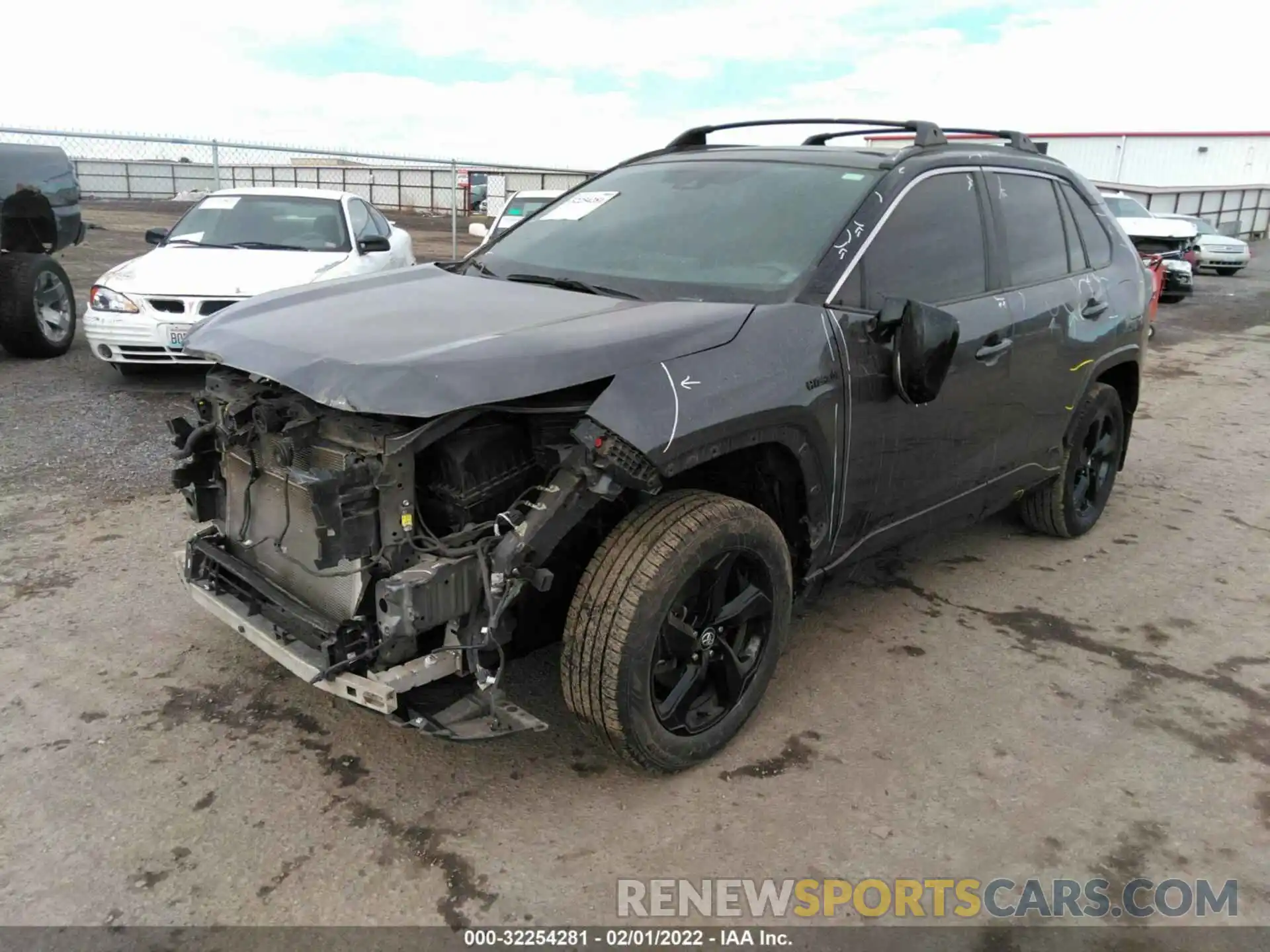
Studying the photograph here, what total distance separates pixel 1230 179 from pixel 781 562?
49814 mm

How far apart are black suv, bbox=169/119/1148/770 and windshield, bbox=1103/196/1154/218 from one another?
53.9 feet

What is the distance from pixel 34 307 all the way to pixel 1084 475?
27.0ft

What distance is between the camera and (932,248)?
3.67 metres

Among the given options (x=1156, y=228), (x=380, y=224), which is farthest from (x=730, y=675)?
(x=1156, y=228)

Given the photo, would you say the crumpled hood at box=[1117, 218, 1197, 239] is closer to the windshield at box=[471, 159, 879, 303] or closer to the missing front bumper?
the windshield at box=[471, 159, 879, 303]

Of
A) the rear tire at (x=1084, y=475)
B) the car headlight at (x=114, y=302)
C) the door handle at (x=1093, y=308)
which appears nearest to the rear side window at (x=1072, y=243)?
the door handle at (x=1093, y=308)

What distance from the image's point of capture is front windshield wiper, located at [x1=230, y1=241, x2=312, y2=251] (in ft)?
27.2

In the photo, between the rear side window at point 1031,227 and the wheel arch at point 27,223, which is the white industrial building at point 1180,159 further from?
the rear side window at point 1031,227

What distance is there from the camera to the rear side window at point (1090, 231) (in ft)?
15.4

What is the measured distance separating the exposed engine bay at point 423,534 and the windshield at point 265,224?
233 inches

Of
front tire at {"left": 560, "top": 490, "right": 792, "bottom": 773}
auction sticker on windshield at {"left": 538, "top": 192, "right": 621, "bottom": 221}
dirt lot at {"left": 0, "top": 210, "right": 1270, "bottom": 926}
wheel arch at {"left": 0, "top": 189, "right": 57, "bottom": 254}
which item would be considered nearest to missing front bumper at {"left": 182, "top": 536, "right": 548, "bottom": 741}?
front tire at {"left": 560, "top": 490, "right": 792, "bottom": 773}

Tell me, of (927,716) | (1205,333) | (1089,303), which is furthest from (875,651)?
(1205,333)

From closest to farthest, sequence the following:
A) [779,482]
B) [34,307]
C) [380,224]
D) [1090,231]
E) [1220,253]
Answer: [779,482], [1090,231], [34,307], [380,224], [1220,253]

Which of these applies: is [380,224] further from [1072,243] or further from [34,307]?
[1072,243]
